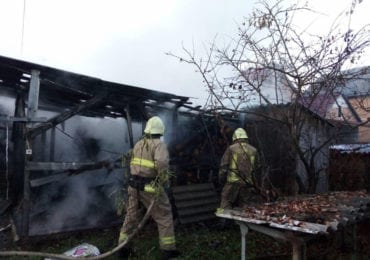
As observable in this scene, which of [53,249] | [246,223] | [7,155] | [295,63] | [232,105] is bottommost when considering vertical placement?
[53,249]

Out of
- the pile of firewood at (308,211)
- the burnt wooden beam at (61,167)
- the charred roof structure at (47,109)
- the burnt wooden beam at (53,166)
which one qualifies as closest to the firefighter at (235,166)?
the charred roof structure at (47,109)

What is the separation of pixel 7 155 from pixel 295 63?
5.50 metres

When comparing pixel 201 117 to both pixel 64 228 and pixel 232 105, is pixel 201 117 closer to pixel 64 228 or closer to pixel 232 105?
pixel 232 105

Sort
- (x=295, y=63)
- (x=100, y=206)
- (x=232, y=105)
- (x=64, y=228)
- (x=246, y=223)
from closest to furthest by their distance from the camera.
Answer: (x=246, y=223)
(x=295, y=63)
(x=232, y=105)
(x=64, y=228)
(x=100, y=206)

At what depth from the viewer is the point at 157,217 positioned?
5711mm

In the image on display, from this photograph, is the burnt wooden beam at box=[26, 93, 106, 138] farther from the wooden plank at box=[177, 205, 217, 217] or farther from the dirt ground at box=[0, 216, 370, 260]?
the wooden plank at box=[177, 205, 217, 217]

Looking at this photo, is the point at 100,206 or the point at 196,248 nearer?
the point at 196,248

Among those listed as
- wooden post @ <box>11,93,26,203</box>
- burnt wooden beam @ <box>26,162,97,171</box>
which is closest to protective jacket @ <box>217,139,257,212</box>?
burnt wooden beam @ <box>26,162,97,171</box>

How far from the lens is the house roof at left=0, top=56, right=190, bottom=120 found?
20.3 ft

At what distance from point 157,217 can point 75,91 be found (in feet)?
9.19

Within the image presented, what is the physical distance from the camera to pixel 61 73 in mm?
6281

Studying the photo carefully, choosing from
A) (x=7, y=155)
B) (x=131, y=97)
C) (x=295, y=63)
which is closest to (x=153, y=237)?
(x=131, y=97)

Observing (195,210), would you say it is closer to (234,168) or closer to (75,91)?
(234,168)

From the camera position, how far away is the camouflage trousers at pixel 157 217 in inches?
222
